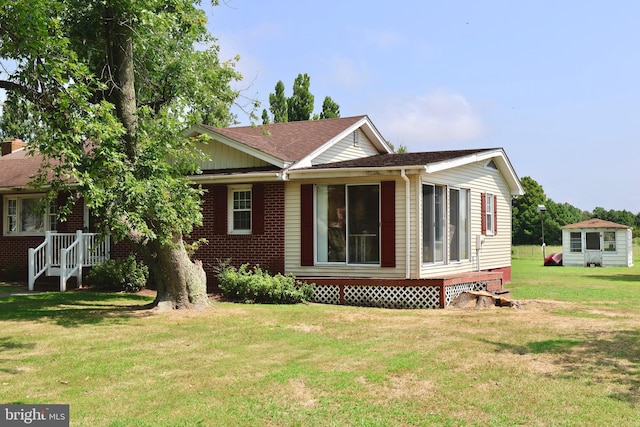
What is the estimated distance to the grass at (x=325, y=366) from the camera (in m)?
6.12

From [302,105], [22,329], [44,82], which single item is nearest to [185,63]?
[44,82]

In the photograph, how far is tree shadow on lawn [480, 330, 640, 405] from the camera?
7277mm

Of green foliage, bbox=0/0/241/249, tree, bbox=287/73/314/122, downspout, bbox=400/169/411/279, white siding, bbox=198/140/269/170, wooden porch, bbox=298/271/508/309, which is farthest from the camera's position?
tree, bbox=287/73/314/122

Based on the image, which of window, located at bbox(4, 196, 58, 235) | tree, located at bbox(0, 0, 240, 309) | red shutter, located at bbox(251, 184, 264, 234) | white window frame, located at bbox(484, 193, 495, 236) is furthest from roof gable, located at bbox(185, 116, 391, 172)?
window, located at bbox(4, 196, 58, 235)

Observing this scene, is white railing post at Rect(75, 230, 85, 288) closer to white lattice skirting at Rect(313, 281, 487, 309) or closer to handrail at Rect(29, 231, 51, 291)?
handrail at Rect(29, 231, 51, 291)

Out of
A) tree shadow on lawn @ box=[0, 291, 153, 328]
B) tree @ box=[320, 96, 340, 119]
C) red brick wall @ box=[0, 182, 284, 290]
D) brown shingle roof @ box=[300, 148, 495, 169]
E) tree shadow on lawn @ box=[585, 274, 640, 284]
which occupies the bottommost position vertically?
tree shadow on lawn @ box=[585, 274, 640, 284]

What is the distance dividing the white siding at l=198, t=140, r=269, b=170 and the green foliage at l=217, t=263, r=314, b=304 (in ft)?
9.63

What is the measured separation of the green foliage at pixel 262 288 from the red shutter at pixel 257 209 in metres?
1.07

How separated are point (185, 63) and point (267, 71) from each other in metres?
2.72

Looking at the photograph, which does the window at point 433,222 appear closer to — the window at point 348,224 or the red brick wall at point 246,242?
the window at point 348,224

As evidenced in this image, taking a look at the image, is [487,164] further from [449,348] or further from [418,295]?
[449,348]

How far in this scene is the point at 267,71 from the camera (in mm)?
16969

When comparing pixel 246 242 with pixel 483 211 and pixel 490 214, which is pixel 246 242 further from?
pixel 490 214

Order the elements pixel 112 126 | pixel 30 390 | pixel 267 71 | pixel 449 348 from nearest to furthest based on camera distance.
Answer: pixel 30 390 < pixel 449 348 < pixel 112 126 < pixel 267 71
